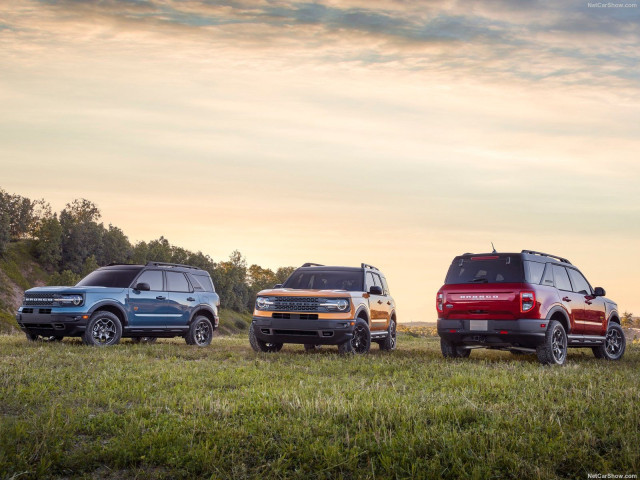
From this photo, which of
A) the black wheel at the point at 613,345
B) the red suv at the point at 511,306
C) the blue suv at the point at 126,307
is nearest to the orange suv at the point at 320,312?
the red suv at the point at 511,306

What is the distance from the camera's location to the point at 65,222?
10231 centimetres

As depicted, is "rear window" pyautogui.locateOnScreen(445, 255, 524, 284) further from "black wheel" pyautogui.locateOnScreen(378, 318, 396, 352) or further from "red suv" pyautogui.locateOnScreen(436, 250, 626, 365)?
"black wheel" pyautogui.locateOnScreen(378, 318, 396, 352)

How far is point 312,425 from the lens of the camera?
6574 mm

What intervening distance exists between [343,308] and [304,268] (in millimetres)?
2401

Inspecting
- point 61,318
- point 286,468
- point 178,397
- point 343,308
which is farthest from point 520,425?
point 61,318

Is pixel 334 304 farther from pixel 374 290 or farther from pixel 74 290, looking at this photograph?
pixel 74 290

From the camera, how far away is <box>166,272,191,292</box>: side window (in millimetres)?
17812

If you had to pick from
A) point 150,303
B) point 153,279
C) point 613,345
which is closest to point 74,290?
point 150,303

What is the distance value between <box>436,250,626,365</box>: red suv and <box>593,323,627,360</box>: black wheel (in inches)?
68.8

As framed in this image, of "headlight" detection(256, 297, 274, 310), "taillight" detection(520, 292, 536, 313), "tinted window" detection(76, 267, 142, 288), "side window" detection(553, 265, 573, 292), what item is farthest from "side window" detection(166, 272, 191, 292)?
"side window" detection(553, 265, 573, 292)

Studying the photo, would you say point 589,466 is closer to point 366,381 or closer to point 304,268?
point 366,381

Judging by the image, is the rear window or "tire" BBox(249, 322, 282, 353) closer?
the rear window

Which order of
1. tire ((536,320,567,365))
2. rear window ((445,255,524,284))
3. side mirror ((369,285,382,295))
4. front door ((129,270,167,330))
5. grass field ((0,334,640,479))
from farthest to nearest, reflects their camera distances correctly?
1. front door ((129,270,167,330))
2. side mirror ((369,285,382,295))
3. rear window ((445,255,524,284))
4. tire ((536,320,567,365))
5. grass field ((0,334,640,479))

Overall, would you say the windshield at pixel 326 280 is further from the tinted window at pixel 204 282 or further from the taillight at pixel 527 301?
the taillight at pixel 527 301
